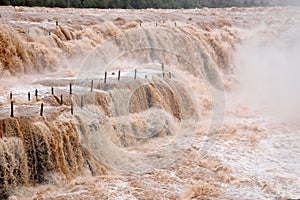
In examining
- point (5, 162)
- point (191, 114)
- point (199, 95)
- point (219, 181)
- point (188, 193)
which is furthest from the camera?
point (199, 95)

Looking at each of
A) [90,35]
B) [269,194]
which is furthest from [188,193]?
[90,35]

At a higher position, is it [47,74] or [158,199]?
[47,74]

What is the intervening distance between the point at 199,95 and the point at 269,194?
641 cm

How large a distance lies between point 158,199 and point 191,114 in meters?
5.26

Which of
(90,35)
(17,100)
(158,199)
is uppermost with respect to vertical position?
(90,35)

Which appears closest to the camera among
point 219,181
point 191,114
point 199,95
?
point 219,181

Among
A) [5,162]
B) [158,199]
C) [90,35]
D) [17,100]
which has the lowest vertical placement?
[158,199]

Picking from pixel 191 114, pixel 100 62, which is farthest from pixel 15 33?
pixel 191 114

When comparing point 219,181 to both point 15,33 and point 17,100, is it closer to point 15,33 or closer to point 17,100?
point 17,100

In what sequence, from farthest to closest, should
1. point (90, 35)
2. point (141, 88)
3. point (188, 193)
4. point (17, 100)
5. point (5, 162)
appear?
1. point (90, 35)
2. point (141, 88)
3. point (17, 100)
4. point (188, 193)
5. point (5, 162)

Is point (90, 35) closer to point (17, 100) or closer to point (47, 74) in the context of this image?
point (47, 74)

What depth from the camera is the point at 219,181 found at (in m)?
9.05

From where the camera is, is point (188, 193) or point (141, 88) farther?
point (141, 88)

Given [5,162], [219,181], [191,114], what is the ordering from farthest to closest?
[191,114] → [219,181] → [5,162]
